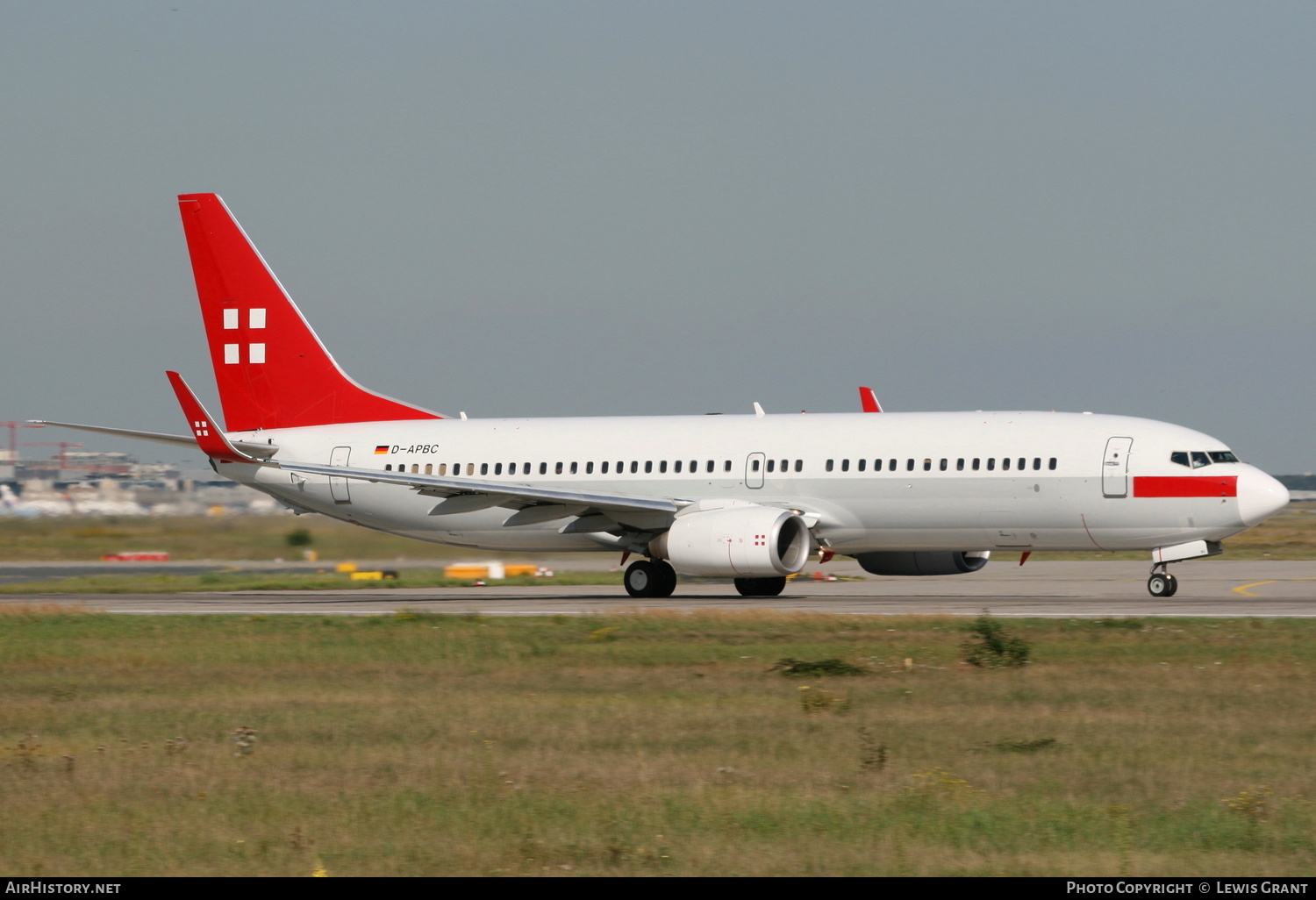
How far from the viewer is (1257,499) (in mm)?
30062

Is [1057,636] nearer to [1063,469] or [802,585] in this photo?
[1063,469]

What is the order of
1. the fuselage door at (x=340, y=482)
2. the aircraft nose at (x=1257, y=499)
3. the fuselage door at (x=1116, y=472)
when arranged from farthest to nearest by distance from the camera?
1. the fuselage door at (x=340, y=482)
2. the fuselage door at (x=1116, y=472)
3. the aircraft nose at (x=1257, y=499)

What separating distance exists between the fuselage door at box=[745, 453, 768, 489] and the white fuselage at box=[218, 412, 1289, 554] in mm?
42

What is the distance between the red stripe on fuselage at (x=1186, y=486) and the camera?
30250 millimetres

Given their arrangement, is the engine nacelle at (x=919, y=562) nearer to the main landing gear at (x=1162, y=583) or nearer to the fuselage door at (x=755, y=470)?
the fuselage door at (x=755, y=470)

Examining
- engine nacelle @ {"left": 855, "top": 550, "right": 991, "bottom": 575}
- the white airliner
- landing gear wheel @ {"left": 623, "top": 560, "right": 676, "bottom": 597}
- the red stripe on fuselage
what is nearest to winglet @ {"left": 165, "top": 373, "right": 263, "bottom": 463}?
the white airliner

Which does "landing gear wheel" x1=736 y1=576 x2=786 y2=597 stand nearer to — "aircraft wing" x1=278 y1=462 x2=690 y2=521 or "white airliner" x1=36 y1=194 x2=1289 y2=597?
"white airliner" x1=36 y1=194 x2=1289 y2=597

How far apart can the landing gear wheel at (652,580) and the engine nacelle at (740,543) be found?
145 cm

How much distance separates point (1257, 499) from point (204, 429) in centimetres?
2191

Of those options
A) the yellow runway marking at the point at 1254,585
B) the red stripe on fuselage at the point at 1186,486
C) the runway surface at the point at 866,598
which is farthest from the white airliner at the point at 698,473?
the yellow runway marking at the point at 1254,585

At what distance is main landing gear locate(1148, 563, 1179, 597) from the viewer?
102ft

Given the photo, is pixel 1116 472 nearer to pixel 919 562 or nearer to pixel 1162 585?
pixel 1162 585

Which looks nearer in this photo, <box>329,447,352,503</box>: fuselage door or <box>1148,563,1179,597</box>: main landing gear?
<box>1148,563,1179,597</box>: main landing gear

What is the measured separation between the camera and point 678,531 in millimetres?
32375
